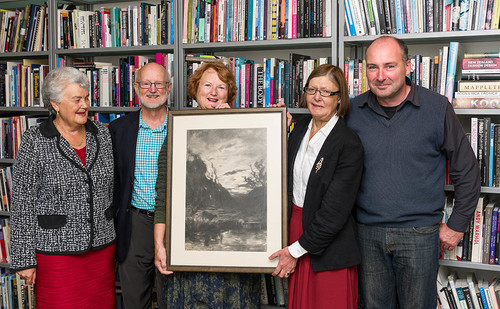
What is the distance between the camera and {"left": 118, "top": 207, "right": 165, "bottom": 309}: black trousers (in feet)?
9.10

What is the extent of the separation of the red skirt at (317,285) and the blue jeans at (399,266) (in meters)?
0.13

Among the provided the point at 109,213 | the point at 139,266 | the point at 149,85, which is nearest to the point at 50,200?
the point at 109,213

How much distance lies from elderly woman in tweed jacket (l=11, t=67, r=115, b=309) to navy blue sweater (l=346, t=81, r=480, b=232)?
52.3 inches

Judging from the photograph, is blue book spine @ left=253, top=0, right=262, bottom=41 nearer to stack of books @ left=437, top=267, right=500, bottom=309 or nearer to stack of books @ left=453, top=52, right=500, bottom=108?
stack of books @ left=453, top=52, right=500, bottom=108

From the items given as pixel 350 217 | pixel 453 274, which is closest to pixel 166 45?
pixel 350 217

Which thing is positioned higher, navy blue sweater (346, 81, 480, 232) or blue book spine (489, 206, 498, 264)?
navy blue sweater (346, 81, 480, 232)

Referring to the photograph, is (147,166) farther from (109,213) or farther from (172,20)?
(172,20)

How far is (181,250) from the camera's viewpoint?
7.88 ft

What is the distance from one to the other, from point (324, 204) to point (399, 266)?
0.52 meters

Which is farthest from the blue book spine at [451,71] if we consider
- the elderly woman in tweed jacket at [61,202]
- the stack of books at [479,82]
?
the elderly woman in tweed jacket at [61,202]

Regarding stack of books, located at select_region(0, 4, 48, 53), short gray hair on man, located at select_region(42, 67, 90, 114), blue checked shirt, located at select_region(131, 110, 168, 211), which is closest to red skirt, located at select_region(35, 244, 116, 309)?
blue checked shirt, located at select_region(131, 110, 168, 211)

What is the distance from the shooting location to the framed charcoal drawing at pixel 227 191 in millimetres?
2336

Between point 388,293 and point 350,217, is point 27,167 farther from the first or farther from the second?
point 388,293

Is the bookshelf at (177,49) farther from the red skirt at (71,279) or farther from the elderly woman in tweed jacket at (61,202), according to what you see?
the red skirt at (71,279)
